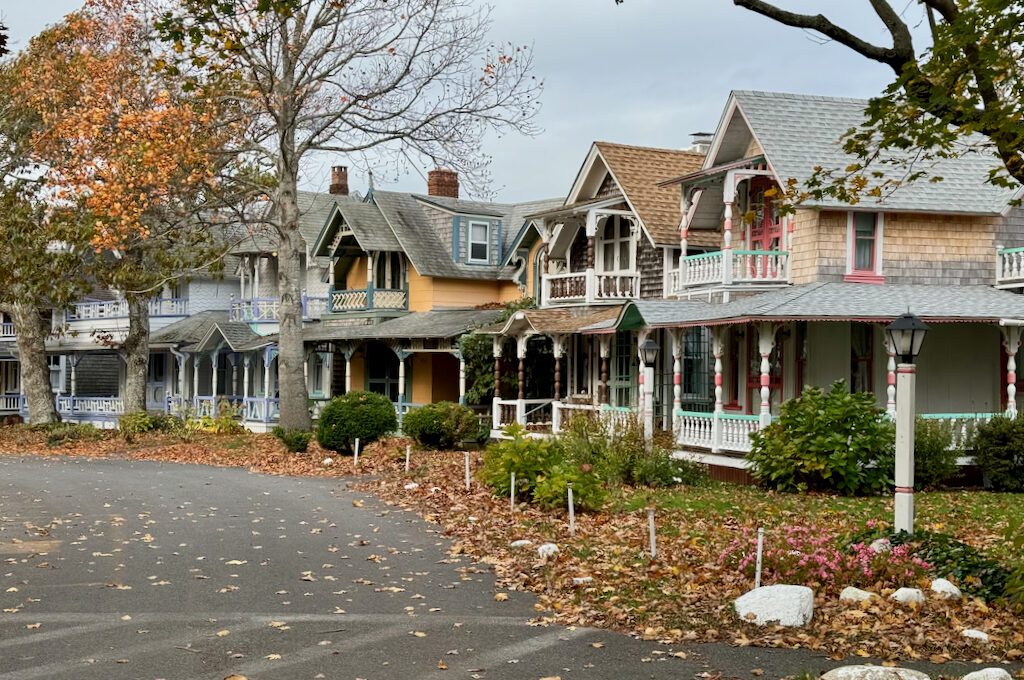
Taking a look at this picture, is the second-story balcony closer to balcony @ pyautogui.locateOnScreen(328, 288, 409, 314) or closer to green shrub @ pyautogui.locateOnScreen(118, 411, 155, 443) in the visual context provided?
Answer: balcony @ pyautogui.locateOnScreen(328, 288, 409, 314)

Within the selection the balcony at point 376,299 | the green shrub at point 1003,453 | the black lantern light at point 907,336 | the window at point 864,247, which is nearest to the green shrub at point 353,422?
the window at point 864,247

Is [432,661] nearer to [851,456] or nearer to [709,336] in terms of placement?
[851,456]

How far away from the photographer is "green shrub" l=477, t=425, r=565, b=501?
19.2m

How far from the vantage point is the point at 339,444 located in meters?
29.2

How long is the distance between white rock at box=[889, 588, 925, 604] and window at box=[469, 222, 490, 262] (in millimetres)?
30259

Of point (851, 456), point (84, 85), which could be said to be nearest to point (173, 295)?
point (84, 85)

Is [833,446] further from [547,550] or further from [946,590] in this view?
[946,590]

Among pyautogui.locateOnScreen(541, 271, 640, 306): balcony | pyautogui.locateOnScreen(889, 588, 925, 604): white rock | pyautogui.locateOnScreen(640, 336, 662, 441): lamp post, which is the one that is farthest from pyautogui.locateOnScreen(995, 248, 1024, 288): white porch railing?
pyautogui.locateOnScreen(889, 588, 925, 604): white rock

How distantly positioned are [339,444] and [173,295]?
77.5 feet

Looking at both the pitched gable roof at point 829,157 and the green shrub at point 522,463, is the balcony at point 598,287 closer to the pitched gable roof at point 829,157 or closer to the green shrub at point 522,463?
the pitched gable roof at point 829,157

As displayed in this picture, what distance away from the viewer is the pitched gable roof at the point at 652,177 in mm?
30531

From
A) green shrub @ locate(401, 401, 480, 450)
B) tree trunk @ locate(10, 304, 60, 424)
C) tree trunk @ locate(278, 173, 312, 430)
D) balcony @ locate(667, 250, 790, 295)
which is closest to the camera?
balcony @ locate(667, 250, 790, 295)

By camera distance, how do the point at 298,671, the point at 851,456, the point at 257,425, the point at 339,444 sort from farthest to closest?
the point at 257,425 < the point at 339,444 < the point at 851,456 < the point at 298,671

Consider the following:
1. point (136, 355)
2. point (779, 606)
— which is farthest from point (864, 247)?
point (136, 355)
